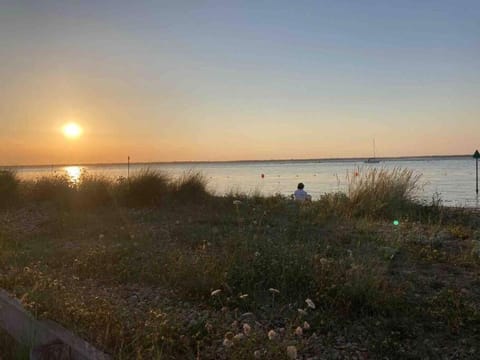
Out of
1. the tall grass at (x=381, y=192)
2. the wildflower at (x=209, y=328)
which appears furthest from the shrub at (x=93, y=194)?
the wildflower at (x=209, y=328)

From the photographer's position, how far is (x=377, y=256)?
571 centimetres

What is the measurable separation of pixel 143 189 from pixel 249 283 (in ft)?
25.2

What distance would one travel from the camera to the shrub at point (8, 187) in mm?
12177

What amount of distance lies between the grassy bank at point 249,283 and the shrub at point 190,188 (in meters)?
2.53

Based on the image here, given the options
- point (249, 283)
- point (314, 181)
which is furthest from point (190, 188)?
point (314, 181)

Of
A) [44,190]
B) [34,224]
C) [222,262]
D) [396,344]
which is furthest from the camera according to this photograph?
[44,190]

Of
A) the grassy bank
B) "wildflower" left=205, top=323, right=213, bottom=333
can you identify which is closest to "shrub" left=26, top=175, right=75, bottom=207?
the grassy bank

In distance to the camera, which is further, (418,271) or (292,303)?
(418,271)

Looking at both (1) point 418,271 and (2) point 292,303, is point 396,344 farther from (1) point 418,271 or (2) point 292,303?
(1) point 418,271

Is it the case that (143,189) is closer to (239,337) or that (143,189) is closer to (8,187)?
(8,187)

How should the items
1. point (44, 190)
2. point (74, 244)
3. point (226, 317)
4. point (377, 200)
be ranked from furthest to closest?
point (44, 190) < point (377, 200) < point (74, 244) < point (226, 317)

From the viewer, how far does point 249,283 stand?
4578 mm

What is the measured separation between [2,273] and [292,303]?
3.28 meters

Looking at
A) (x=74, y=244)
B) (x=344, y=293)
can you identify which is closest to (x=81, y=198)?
(x=74, y=244)
